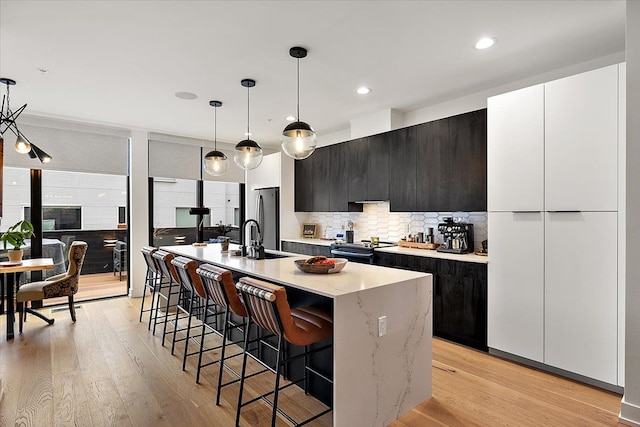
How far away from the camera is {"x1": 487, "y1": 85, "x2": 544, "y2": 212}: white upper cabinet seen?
122 inches

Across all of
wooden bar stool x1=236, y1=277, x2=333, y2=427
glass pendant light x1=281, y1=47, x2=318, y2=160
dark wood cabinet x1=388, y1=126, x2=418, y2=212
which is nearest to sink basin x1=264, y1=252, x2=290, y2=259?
glass pendant light x1=281, y1=47, x2=318, y2=160

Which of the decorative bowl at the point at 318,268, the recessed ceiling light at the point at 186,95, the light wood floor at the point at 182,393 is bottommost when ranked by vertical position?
the light wood floor at the point at 182,393

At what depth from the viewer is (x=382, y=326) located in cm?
228

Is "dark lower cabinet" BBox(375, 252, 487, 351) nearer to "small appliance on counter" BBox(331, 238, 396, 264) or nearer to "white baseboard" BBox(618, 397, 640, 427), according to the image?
"small appliance on counter" BBox(331, 238, 396, 264)

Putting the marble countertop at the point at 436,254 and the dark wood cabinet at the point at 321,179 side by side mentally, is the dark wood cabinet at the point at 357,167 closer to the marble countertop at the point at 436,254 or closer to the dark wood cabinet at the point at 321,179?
the dark wood cabinet at the point at 321,179

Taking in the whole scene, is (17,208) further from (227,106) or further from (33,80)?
(227,106)

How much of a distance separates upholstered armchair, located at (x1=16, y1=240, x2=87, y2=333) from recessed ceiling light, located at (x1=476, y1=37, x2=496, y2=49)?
4.83 meters

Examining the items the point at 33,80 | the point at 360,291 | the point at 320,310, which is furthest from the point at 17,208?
the point at 360,291

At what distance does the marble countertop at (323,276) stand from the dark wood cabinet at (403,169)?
1.74 metres

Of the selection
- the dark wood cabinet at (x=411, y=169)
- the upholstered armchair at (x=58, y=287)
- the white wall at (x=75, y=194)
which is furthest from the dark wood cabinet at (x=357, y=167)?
the white wall at (x=75, y=194)

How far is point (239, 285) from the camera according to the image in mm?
2320

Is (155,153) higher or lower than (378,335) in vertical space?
higher

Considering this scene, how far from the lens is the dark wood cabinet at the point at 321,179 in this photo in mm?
5844

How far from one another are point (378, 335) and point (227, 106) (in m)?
3.63
